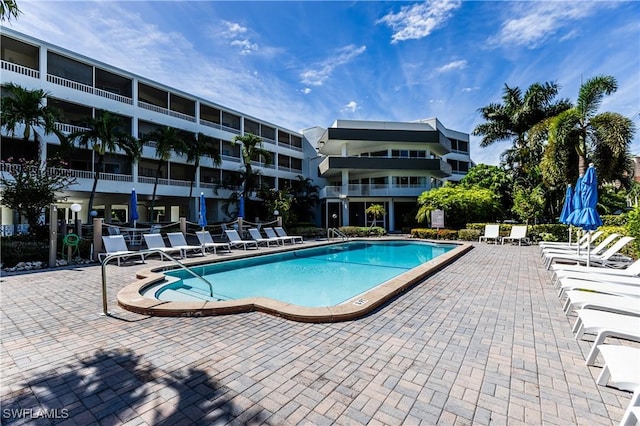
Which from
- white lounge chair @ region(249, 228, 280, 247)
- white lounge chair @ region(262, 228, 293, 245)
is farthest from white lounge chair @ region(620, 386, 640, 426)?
white lounge chair @ region(262, 228, 293, 245)

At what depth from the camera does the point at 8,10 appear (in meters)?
4.87

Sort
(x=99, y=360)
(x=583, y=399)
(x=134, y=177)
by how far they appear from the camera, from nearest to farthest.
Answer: (x=583, y=399) < (x=99, y=360) < (x=134, y=177)

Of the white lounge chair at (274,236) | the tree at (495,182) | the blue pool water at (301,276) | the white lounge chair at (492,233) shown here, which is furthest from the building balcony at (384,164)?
the blue pool water at (301,276)

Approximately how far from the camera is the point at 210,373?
308cm

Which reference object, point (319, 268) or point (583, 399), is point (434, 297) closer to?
point (583, 399)

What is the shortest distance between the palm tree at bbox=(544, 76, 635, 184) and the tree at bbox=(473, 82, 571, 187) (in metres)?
6.53

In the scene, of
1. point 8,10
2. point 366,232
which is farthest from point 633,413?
point 366,232

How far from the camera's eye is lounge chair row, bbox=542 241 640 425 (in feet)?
7.53

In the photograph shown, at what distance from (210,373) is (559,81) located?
29.7 metres

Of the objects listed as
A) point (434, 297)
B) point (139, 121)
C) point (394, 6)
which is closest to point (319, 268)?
point (434, 297)

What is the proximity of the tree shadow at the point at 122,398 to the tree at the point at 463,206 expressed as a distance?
2064 centimetres

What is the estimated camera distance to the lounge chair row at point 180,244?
10.4 metres

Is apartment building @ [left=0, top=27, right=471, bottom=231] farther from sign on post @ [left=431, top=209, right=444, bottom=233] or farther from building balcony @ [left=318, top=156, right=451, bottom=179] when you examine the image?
sign on post @ [left=431, top=209, right=444, bottom=233]

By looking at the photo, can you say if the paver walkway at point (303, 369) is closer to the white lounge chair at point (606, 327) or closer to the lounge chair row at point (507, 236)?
the white lounge chair at point (606, 327)
